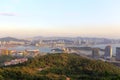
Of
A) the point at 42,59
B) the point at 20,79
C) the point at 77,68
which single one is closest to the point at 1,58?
the point at 42,59

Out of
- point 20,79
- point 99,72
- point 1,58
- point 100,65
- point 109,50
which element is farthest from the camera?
point 109,50

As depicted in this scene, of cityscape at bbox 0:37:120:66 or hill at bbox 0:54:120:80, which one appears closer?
hill at bbox 0:54:120:80

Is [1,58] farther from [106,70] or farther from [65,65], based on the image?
[106,70]

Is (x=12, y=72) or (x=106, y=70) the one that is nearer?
(x=12, y=72)

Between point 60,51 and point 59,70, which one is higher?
point 59,70

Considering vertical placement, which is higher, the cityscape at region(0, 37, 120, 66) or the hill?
the hill

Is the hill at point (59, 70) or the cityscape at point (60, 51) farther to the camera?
the cityscape at point (60, 51)

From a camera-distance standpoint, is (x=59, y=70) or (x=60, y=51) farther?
(x=60, y=51)

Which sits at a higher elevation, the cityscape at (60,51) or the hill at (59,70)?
the hill at (59,70)
